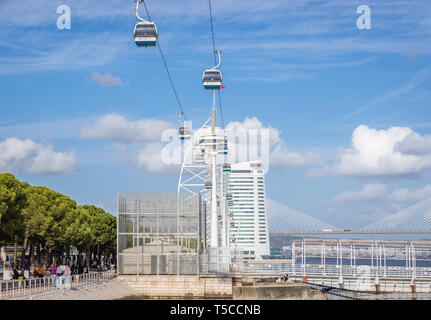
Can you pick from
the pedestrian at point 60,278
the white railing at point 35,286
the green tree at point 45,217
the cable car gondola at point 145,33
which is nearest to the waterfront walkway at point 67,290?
the white railing at point 35,286

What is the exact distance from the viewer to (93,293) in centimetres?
3734

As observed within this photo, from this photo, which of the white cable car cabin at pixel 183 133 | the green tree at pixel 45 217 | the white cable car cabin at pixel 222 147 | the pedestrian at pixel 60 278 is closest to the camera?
the pedestrian at pixel 60 278

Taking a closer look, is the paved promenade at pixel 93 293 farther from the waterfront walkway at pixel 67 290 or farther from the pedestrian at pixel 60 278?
the pedestrian at pixel 60 278

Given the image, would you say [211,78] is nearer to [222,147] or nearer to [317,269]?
[222,147]

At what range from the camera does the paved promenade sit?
1284 inches

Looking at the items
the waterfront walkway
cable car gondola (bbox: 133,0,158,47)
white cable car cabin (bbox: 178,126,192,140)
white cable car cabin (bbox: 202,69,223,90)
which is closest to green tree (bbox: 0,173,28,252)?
the waterfront walkway

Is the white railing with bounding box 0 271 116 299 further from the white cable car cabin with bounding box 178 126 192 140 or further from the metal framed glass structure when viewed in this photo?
the white cable car cabin with bounding box 178 126 192 140

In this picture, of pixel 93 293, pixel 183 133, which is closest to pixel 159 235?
pixel 93 293

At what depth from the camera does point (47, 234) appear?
68.1 meters

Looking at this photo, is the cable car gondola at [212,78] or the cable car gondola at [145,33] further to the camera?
the cable car gondola at [212,78]

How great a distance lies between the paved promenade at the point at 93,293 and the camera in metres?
32.6

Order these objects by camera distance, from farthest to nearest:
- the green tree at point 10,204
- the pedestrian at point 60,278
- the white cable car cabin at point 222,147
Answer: the white cable car cabin at point 222,147 < the green tree at point 10,204 < the pedestrian at point 60,278
